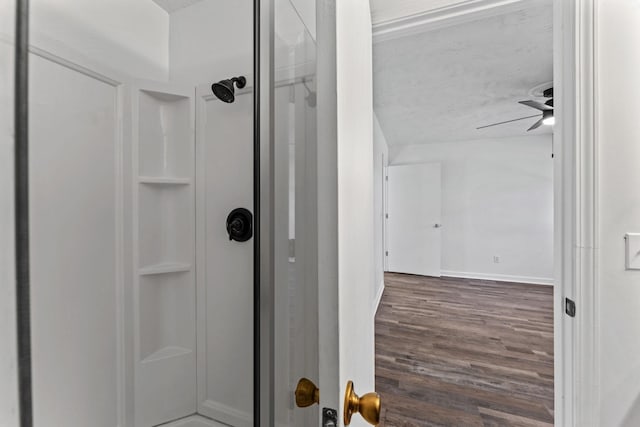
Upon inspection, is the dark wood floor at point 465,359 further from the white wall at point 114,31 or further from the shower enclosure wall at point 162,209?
the white wall at point 114,31

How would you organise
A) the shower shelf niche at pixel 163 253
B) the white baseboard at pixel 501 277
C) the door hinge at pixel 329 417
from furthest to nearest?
1. the white baseboard at pixel 501 277
2. the shower shelf niche at pixel 163 253
3. the door hinge at pixel 329 417

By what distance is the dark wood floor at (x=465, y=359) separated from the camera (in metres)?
1.52

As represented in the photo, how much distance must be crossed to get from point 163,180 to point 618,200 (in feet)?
5.59

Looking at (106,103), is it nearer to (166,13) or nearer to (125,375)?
(166,13)

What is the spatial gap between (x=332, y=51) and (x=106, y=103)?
1011 millimetres

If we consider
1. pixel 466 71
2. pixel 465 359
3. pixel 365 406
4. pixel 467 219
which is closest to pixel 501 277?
pixel 467 219

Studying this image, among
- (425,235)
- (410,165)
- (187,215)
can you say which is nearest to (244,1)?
(187,215)

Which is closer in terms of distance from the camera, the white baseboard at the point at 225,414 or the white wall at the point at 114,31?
the white wall at the point at 114,31

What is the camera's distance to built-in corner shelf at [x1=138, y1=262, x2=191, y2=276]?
117cm

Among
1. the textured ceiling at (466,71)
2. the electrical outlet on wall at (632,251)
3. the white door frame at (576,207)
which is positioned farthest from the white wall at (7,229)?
the textured ceiling at (466,71)

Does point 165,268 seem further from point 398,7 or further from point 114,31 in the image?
point 398,7

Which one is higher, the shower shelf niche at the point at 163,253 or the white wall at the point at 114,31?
the white wall at the point at 114,31

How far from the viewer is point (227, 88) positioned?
1.09 meters

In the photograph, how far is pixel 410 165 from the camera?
459cm
